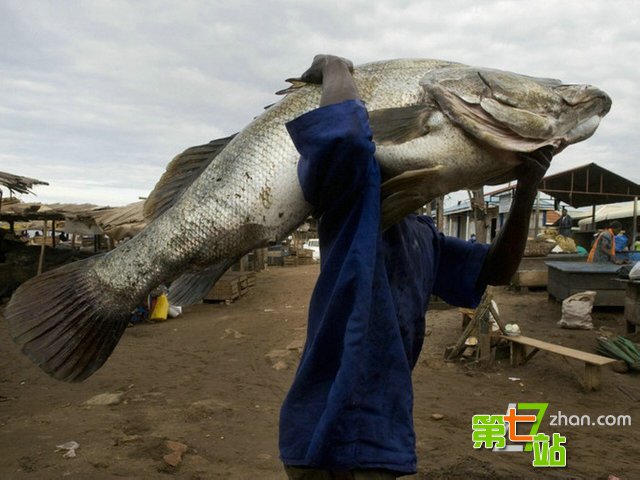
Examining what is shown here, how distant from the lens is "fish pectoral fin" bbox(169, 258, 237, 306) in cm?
176

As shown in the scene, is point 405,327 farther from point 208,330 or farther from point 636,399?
point 208,330

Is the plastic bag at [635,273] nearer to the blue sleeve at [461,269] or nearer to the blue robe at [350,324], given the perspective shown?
the blue sleeve at [461,269]

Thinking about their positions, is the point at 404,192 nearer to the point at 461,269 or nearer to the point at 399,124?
the point at 399,124

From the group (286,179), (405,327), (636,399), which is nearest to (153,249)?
(286,179)

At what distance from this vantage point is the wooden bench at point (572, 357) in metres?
5.83

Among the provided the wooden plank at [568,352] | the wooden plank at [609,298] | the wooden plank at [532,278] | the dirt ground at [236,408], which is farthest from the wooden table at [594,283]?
the wooden plank at [568,352]

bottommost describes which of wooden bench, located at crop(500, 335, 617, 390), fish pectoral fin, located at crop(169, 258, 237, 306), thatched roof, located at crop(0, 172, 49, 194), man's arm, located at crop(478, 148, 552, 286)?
wooden bench, located at crop(500, 335, 617, 390)

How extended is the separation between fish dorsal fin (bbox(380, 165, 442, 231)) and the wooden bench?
539 centimetres

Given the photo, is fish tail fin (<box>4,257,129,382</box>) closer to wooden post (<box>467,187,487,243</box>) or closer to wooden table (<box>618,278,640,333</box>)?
wooden post (<box>467,187,487,243</box>)

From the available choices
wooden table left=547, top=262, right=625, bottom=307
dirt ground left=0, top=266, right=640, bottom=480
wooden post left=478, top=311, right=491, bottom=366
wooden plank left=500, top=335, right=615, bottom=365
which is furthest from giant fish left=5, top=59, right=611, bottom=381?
wooden table left=547, top=262, right=625, bottom=307

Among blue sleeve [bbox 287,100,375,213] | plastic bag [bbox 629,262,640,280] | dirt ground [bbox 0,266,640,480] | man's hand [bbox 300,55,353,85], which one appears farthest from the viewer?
plastic bag [bbox 629,262,640,280]

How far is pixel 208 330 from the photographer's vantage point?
9.77 metres

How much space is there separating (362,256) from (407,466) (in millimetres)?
608

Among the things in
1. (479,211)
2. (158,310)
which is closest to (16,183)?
(158,310)
